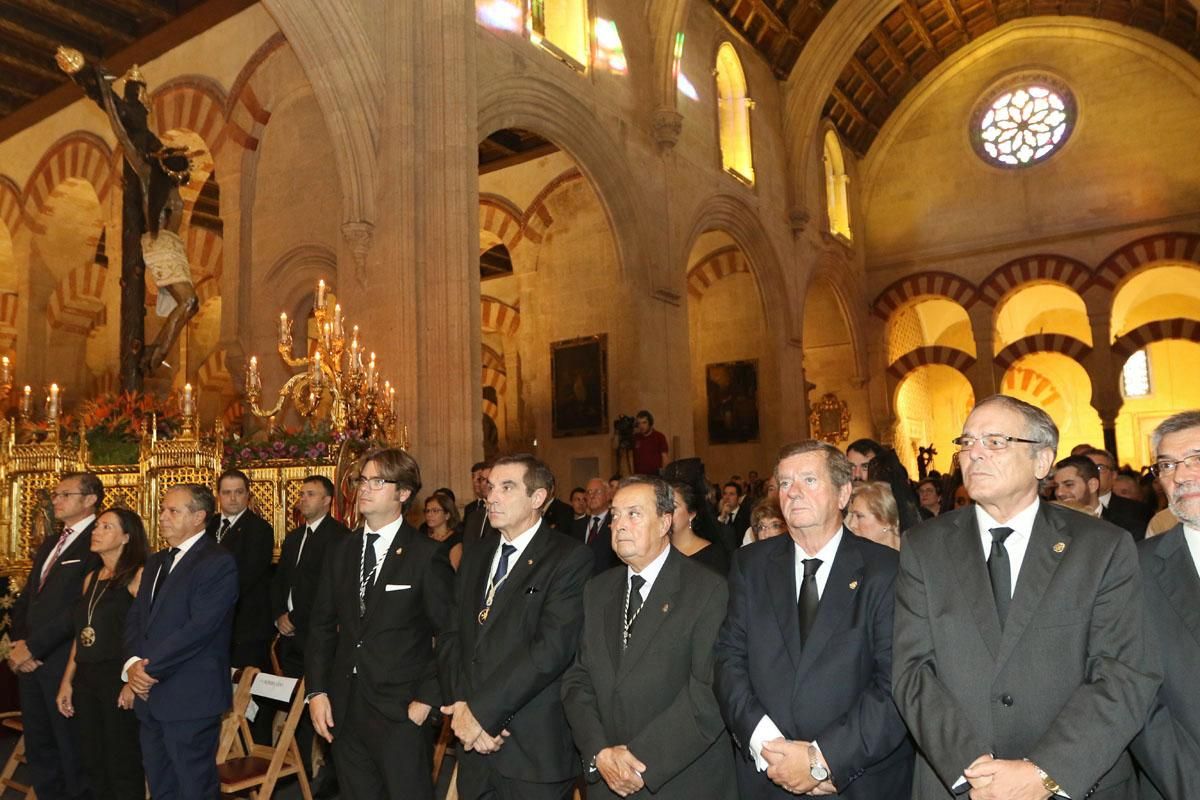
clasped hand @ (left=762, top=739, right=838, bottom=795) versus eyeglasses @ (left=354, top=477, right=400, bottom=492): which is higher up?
eyeglasses @ (left=354, top=477, right=400, bottom=492)

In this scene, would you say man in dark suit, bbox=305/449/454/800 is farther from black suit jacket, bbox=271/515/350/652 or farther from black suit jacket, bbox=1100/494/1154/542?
black suit jacket, bbox=1100/494/1154/542

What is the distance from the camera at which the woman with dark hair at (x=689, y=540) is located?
380 centimetres

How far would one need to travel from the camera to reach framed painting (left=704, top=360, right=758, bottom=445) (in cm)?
1655

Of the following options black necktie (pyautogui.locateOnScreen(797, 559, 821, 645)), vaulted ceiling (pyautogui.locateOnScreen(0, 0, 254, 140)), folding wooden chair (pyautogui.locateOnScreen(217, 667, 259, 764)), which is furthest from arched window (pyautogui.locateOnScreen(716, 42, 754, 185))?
black necktie (pyautogui.locateOnScreen(797, 559, 821, 645))

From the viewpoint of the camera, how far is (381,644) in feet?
10.8

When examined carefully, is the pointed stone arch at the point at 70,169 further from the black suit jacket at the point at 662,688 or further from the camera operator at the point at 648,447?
the black suit jacket at the point at 662,688

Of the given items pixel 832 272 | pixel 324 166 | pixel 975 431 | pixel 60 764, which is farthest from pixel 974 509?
pixel 832 272

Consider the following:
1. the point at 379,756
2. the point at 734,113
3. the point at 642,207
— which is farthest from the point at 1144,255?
the point at 379,756

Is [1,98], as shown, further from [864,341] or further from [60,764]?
[864,341]

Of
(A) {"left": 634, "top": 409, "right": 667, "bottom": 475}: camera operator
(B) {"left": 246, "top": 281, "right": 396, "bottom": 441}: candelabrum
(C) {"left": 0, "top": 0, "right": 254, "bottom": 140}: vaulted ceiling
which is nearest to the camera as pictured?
(B) {"left": 246, "top": 281, "right": 396, "bottom": 441}: candelabrum

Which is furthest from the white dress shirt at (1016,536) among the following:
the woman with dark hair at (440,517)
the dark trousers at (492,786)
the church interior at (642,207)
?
the church interior at (642,207)

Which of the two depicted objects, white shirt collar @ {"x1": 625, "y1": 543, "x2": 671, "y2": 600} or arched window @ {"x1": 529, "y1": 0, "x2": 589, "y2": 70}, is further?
arched window @ {"x1": 529, "y1": 0, "x2": 589, "y2": 70}

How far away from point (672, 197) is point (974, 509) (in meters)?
11.4

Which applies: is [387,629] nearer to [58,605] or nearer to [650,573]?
[650,573]
